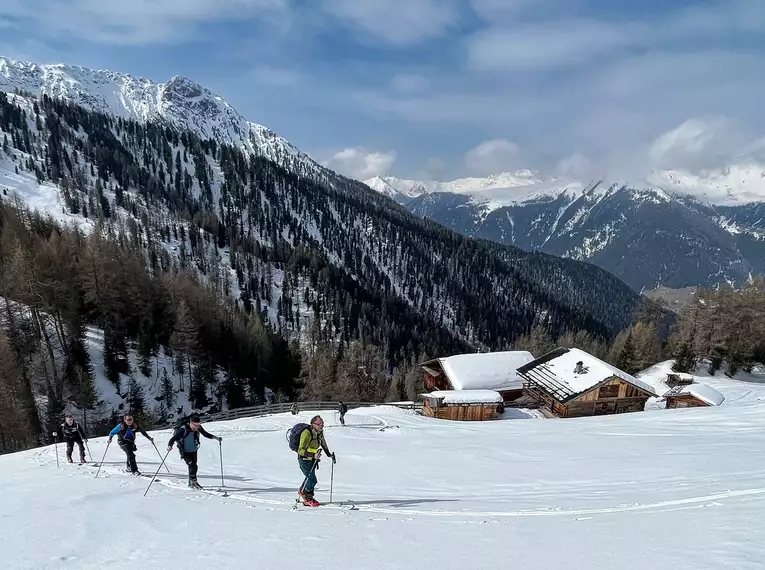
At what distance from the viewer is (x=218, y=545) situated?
26.0 ft

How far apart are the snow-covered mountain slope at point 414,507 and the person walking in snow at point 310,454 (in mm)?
424

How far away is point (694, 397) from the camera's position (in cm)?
3888

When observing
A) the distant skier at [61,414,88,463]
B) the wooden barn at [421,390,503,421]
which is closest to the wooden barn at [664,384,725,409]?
the wooden barn at [421,390,503,421]

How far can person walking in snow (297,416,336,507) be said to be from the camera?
1082 cm

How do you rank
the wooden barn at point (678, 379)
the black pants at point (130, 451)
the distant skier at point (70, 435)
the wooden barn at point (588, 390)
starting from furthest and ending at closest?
the wooden barn at point (678, 379) < the wooden barn at point (588, 390) < the distant skier at point (70, 435) < the black pants at point (130, 451)

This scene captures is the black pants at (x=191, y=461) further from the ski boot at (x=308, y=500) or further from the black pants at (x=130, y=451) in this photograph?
the ski boot at (x=308, y=500)

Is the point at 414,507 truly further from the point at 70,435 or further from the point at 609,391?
the point at 609,391

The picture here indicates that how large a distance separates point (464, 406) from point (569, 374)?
39.8ft

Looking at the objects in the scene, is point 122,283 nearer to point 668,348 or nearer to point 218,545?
point 218,545

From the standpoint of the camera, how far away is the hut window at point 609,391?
37.8 metres

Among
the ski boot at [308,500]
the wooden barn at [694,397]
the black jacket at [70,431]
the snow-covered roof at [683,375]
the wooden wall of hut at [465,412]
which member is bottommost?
the wooden wall of hut at [465,412]

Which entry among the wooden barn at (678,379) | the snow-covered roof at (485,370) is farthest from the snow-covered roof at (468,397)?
the wooden barn at (678,379)

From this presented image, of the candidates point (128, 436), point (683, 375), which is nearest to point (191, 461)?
point (128, 436)

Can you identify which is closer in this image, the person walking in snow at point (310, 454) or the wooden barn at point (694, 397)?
the person walking in snow at point (310, 454)
